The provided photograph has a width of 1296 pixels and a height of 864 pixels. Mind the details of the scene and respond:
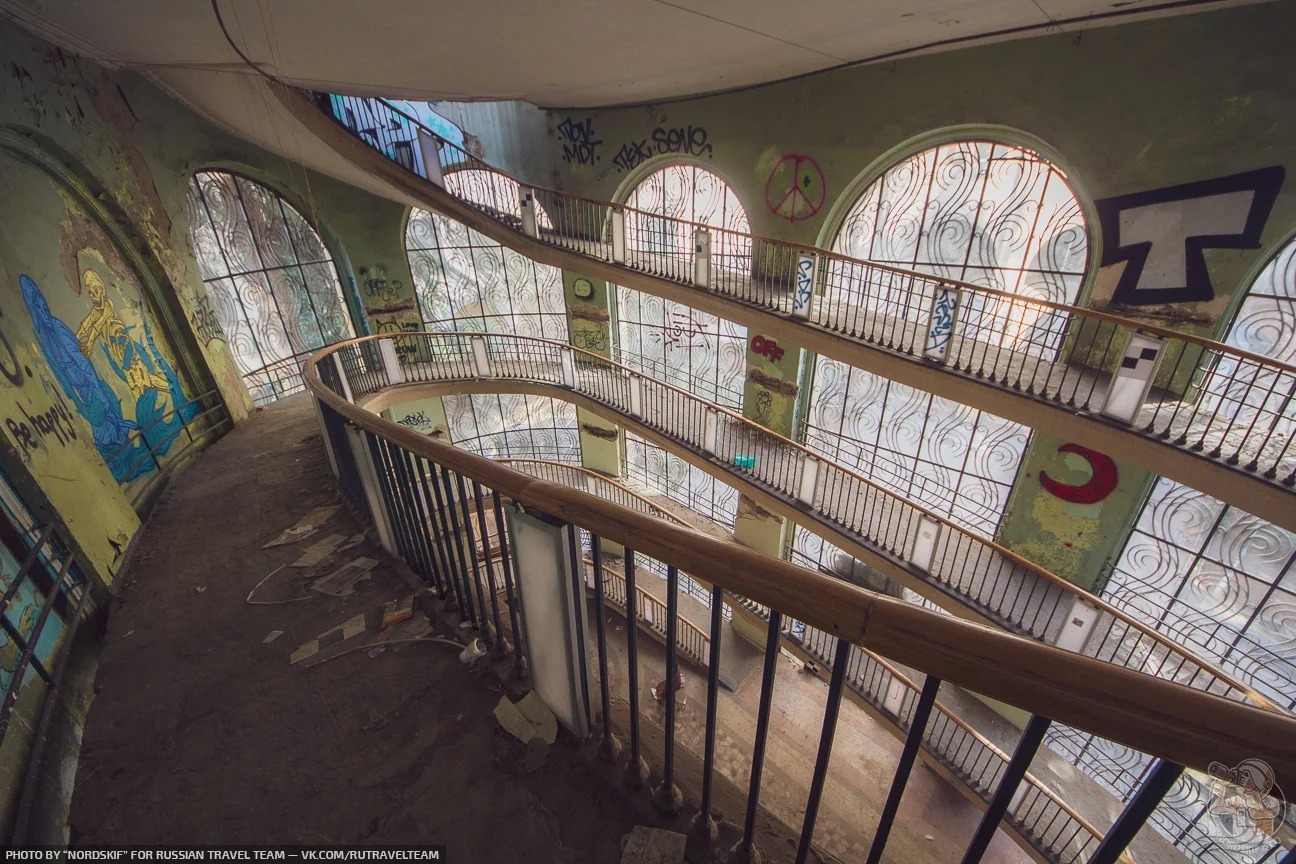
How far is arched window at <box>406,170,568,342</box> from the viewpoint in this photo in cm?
1216

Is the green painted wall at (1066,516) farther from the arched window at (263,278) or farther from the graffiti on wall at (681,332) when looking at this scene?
the arched window at (263,278)

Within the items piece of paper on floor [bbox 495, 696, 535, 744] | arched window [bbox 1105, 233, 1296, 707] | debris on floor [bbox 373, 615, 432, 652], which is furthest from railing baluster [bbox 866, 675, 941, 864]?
arched window [bbox 1105, 233, 1296, 707]

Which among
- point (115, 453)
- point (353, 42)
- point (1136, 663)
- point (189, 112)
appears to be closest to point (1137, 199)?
point (1136, 663)

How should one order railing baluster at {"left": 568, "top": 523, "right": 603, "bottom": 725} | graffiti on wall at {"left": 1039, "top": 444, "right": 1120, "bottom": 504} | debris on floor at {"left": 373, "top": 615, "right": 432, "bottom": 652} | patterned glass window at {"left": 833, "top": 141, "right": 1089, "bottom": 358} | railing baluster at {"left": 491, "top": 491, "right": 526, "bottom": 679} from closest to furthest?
railing baluster at {"left": 568, "top": 523, "right": 603, "bottom": 725}
railing baluster at {"left": 491, "top": 491, "right": 526, "bottom": 679}
debris on floor at {"left": 373, "top": 615, "right": 432, "bottom": 652}
patterned glass window at {"left": 833, "top": 141, "right": 1089, "bottom": 358}
graffiti on wall at {"left": 1039, "top": 444, "right": 1120, "bottom": 504}

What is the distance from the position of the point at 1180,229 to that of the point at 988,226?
1.89m

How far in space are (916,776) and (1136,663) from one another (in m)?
3.19

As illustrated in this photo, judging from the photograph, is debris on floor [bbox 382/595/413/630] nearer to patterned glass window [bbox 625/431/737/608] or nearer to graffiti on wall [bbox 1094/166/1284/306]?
graffiti on wall [bbox 1094/166/1284/306]

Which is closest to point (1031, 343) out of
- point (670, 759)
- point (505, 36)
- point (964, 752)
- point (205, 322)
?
point (964, 752)

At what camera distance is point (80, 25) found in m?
4.50

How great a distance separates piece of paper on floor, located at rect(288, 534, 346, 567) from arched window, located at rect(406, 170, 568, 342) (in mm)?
9916

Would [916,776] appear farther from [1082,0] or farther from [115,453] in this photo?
[115,453]

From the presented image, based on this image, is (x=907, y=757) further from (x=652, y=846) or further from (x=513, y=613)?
(x=513, y=613)

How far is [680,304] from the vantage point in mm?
Answer: 9961

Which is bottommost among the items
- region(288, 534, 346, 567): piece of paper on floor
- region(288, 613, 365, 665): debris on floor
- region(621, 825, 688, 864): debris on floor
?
region(288, 534, 346, 567): piece of paper on floor
